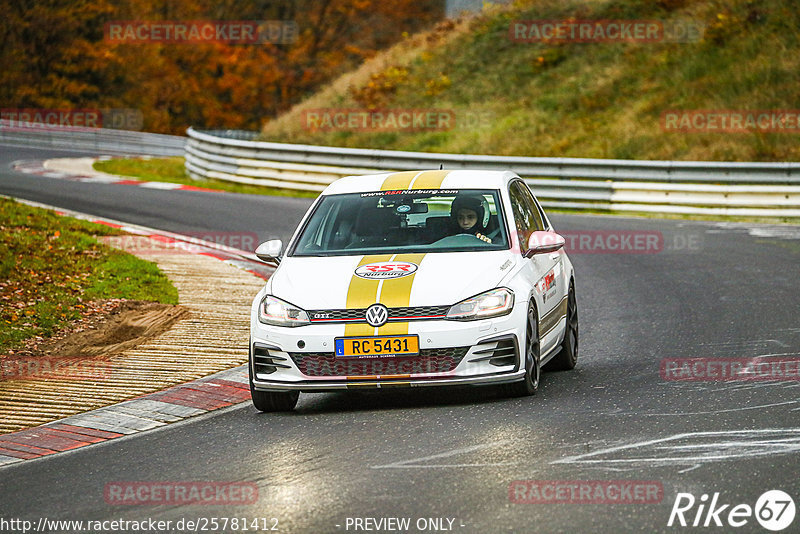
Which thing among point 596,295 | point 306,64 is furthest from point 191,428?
point 306,64

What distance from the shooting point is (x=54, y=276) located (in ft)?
43.0

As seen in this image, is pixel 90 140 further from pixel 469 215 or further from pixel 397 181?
pixel 469 215

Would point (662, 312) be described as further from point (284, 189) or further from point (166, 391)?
point (284, 189)

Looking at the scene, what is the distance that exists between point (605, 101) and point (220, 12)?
133ft

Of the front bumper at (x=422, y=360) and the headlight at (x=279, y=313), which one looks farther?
the headlight at (x=279, y=313)

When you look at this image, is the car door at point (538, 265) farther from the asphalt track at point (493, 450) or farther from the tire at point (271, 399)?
the tire at point (271, 399)

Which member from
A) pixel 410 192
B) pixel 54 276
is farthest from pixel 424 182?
pixel 54 276

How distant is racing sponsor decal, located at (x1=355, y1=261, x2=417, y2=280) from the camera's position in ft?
26.9

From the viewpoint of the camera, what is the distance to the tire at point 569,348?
31.0 feet

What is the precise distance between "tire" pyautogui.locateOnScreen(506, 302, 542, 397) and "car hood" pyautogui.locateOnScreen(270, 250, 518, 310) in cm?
38

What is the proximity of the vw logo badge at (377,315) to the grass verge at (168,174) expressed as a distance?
19391 mm

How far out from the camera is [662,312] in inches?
482

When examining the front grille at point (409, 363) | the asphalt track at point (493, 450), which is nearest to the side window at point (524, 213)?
the asphalt track at point (493, 450)

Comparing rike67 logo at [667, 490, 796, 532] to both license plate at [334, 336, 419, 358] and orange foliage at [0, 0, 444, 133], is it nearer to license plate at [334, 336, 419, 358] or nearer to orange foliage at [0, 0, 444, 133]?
license plate at [334, 336, 419, 358]
